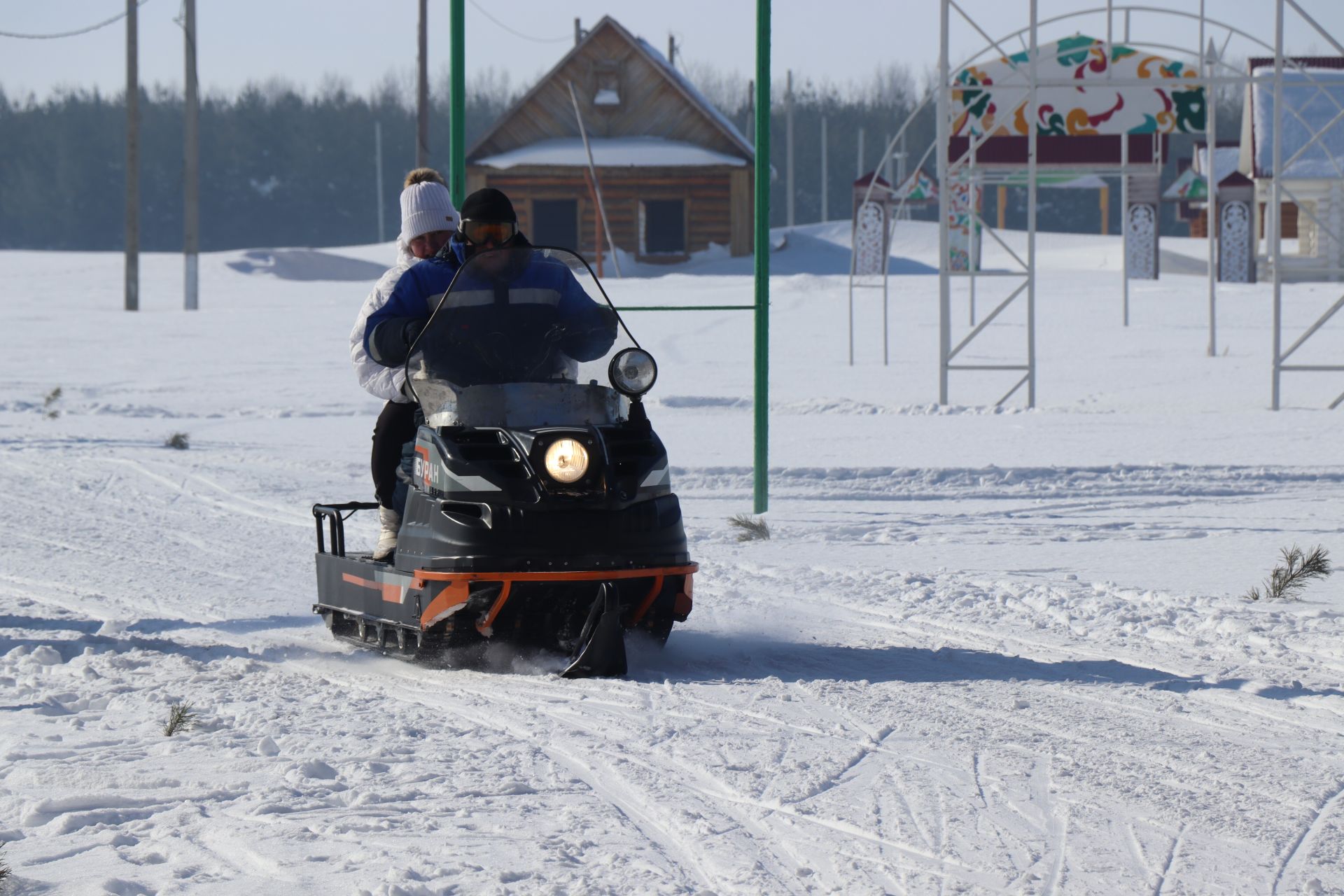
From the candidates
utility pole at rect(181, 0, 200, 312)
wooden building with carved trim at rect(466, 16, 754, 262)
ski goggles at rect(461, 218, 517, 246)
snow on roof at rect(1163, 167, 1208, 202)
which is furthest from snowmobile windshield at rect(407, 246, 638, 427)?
snow on roof at rect(1163, 167, 1208, 202)

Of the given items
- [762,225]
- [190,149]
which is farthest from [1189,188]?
[762,225]

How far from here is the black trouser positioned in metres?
5.96

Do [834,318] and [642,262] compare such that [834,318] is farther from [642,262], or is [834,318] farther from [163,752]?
[163,752]

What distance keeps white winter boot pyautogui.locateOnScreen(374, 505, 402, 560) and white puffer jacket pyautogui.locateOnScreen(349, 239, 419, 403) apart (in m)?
0.41

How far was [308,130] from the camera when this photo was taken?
79.1 metres

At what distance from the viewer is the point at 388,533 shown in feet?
19.6

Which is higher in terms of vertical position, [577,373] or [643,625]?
[577,373]

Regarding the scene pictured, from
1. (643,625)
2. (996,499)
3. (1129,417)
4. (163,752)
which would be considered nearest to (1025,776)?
(643,625)

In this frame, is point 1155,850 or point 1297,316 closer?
point 1155,850

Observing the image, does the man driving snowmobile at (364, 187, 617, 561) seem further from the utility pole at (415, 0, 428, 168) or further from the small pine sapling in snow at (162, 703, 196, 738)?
the utility pole at (415, 0, 428, 168)

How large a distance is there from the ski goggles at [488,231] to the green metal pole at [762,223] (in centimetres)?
331

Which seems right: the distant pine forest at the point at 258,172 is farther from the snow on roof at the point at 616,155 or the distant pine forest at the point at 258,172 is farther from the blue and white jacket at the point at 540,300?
the blue and white jacket at the point at 540,300

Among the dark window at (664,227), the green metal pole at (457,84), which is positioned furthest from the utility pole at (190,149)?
the green metal pole at (457,84)

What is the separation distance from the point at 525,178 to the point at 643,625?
3651 cm
